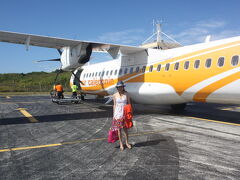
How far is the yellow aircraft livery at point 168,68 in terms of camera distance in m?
8.09

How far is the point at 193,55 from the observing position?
917cm

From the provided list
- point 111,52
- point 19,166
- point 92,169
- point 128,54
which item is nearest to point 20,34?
point 111,52

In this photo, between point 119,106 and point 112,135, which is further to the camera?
point 112,135

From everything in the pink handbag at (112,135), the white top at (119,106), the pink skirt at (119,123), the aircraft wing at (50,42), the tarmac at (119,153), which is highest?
the aircraft wing at (50,42)

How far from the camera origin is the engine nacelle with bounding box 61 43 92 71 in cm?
1186

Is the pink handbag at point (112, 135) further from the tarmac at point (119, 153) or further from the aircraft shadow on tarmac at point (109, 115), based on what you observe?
the aircraft shadow on tarmac at point (109, 115)

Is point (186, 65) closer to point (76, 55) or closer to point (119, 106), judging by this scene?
point (119, 106)

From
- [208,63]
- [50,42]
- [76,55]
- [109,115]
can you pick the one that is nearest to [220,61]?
[208,63]

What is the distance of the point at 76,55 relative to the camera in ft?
39.8

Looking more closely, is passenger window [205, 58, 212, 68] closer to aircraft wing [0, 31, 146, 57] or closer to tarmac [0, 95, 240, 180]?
tarmac [0, 95, 240, 180]

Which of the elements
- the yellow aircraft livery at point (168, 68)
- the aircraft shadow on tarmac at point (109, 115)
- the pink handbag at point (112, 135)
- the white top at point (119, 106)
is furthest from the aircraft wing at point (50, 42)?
the pink handbag at point (112, 135)

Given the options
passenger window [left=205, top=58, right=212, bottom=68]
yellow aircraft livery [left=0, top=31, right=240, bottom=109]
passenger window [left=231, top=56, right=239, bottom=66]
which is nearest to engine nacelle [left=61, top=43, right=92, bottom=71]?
yellow aircraft livery [left=0, top=31, right=240, bottom=109]

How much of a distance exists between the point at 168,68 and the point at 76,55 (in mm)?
5302

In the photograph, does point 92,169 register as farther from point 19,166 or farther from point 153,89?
point 153,89
